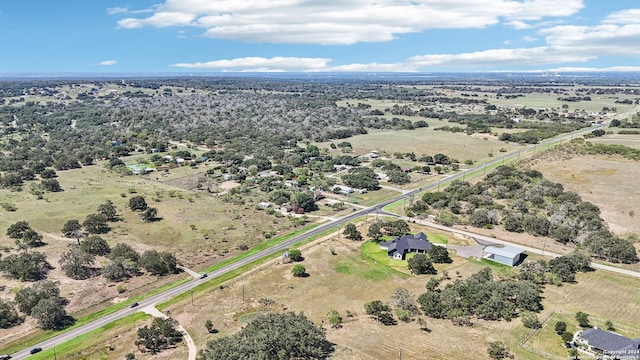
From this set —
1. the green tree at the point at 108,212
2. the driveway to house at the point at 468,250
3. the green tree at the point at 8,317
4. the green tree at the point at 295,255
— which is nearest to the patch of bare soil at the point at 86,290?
the green tree at the point at 8,317

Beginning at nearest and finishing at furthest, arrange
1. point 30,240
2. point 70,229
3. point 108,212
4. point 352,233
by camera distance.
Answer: point 30,240, point 352,233, point 70,229, point 108,212

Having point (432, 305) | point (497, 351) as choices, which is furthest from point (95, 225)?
point (497, 351)

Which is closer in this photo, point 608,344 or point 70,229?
point 608,344

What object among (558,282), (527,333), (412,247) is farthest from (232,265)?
(558,282)

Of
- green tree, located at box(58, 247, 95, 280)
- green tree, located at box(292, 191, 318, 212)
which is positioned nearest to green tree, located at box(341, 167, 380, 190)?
green tree, located at box(292, 191, 318, 212)

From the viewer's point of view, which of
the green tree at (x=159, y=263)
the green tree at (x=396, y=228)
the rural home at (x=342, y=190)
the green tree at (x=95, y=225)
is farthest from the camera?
the rural home at (x=342, y=190)

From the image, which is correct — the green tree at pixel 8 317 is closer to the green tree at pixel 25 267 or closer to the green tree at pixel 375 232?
the green tree at pixel 25 267

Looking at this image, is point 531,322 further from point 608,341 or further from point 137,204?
point 137,204

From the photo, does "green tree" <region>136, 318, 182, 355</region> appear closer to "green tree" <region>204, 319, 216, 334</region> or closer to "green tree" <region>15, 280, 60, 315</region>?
"green tree" <region>204, 319, 216, 334</region>
